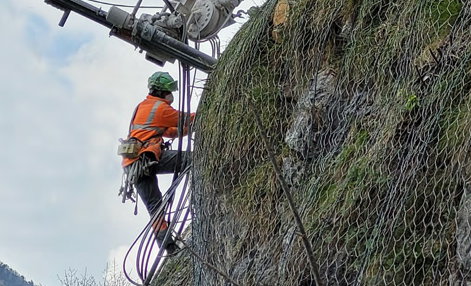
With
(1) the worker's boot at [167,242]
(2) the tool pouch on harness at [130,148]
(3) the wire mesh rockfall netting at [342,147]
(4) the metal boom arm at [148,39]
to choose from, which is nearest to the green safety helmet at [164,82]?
(4) the metal boom arm at [148,39]

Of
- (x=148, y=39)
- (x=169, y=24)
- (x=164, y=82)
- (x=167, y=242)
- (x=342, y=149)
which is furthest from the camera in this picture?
(x=164, y=82)

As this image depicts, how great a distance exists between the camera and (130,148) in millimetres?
7000

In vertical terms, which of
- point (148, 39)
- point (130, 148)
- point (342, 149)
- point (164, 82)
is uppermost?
point (148, 39)

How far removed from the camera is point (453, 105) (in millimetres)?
4016

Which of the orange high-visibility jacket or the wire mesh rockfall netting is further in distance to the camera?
the orange high-visibility jacket

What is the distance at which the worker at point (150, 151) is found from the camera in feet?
23.1

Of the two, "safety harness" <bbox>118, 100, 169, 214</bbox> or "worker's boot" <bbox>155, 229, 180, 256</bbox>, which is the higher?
"safety harness" <bbox>118, 100, 169, 214</bbox>

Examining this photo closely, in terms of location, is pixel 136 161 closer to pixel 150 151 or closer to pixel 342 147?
pixel 150 151

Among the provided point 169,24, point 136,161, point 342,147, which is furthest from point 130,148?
point 342,147

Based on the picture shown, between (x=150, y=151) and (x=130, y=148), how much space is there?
0.17 metres

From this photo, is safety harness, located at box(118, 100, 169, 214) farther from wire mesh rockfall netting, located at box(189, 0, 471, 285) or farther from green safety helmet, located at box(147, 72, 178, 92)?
wire mesh rockfall netting, located at box(189, 0, 471, 285)

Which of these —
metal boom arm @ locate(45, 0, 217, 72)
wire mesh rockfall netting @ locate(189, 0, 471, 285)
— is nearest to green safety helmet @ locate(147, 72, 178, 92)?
metal boom arm @ locate(45, 0, 217, 72)

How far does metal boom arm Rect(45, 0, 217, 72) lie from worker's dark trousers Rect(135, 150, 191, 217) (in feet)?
2.69

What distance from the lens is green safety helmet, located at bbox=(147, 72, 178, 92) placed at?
739 cm
